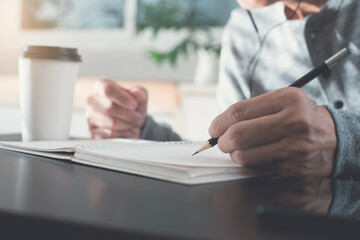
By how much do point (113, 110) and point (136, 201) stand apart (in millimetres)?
635

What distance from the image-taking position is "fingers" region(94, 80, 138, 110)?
0.99 m

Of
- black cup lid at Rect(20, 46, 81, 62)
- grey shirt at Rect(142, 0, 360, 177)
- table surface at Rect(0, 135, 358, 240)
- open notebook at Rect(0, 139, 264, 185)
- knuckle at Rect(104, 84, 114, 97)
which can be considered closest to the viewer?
table surface at Rect(0, 135, 358, 240)

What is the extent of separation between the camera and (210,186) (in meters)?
0.50

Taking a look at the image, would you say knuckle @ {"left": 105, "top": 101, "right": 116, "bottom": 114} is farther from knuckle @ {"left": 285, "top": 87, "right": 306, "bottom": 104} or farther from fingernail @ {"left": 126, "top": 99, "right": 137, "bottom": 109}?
knuckle @ {"left": 285, "top": 87, "right": 306, "bottom": 104}

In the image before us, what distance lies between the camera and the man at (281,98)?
1.85ft

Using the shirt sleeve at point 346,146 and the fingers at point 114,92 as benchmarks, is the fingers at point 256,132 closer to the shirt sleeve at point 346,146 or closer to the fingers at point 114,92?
the shirt sleeve at point 346,146

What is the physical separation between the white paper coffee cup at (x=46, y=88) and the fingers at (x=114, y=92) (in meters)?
0.10

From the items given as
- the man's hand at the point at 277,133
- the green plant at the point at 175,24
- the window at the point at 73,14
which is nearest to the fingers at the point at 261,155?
the man's hand at the point at 277,133

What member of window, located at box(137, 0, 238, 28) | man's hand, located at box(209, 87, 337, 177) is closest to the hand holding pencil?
man's hand, located at box(209, 87, 337, 177)

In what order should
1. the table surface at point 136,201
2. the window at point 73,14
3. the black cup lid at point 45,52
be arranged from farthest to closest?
the window at point 73,14, the black cup lid at point 45,52, the table surface at point 136,201

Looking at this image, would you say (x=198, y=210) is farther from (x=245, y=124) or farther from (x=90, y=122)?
(x=90, y=122)

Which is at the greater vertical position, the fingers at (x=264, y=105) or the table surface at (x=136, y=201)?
the fingers at (x=264, y=105)

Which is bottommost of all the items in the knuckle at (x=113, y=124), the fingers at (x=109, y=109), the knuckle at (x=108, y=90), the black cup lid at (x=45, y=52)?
the knuckle at (x=113, y=124)

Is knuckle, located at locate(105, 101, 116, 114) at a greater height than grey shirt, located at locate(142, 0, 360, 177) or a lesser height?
lesser
